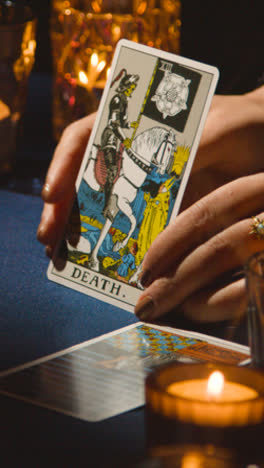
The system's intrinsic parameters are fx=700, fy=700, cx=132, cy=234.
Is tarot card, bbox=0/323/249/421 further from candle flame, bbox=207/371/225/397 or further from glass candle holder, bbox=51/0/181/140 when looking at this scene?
glass candle holder, bbox=51/0/181/140

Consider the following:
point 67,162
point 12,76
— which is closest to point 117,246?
point 67,162

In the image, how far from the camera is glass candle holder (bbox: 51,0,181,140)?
4.66 ft

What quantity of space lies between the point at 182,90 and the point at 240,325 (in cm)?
30

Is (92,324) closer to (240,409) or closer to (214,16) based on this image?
(240,409)

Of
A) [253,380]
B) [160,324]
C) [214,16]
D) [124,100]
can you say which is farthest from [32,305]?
[214,16]

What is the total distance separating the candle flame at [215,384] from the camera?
1.41 ft

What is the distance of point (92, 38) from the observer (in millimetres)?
1425

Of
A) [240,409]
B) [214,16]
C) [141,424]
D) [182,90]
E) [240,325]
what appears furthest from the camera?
[214,16]

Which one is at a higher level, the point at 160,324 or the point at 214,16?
the point at 214,16

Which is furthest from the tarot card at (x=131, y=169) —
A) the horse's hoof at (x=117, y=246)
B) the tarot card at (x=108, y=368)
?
the tarot card at (x=108, y=368)

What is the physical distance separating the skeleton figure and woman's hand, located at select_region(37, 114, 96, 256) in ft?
0.19

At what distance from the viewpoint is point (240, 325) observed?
730 millimetres

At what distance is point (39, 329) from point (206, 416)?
350 mm

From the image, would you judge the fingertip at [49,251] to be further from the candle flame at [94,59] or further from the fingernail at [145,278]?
the candle flame at [94,59]
